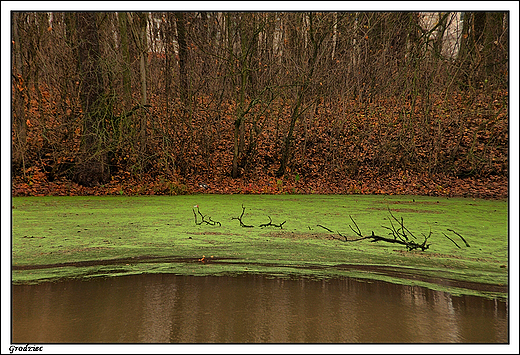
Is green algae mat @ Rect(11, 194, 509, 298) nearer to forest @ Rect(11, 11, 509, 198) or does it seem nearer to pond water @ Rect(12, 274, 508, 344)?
pond water @ Rect(12, 274, 508, 344)

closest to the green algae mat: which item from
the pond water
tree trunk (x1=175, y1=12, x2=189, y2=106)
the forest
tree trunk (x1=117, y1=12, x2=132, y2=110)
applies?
the pond water

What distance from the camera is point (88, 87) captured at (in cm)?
984

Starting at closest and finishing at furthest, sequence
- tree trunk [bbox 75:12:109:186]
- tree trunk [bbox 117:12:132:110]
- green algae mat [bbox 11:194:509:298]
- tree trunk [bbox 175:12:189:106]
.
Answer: green algae mat [bbox 11:194:509:298]
tree trunk [bbox 75:12:109:186]
tree trunk [bbox 117:12:132:110]
tree trunk [bbox 175:12:189:106]

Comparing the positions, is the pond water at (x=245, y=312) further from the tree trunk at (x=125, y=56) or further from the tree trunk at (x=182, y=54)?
the tree trunk at (x=182, y=54)

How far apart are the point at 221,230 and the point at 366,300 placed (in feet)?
9.07

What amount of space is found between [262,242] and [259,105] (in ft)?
27.8

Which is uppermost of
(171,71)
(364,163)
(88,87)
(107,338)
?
(171,71)

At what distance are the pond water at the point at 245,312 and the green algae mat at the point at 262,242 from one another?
10.4 inches

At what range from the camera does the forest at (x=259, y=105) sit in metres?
10.0

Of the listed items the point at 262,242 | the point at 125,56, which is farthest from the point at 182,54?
the point at 262,242

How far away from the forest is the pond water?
6.57 meters

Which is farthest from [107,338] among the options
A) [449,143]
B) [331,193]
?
[449,143]

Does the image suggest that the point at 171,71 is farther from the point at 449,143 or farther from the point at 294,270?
the point at 294,270

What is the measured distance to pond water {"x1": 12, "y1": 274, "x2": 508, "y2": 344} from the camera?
2.44 m
